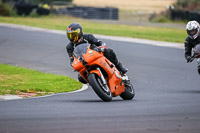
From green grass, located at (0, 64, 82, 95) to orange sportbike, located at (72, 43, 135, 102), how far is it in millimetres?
2594

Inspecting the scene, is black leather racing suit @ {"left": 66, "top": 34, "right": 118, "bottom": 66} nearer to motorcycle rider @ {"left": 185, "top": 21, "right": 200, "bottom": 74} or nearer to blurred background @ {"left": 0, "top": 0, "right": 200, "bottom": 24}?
motorcycle rider @ {"left": 185, "top": 21, "right": 200, "bottom": 74}

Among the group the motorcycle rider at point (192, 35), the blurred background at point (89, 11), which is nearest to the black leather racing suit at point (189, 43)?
the motorcycle rider at point (192, 35)

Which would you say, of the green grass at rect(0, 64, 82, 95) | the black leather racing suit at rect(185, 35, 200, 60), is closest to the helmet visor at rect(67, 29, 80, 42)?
the green grass at rect(0, 64, 82, 95)

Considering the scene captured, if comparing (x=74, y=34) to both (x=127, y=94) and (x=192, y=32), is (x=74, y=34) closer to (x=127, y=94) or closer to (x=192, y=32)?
(x=127, y=94)

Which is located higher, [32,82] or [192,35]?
[192,35]

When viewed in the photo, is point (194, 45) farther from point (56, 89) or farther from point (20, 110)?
point (20, 110)

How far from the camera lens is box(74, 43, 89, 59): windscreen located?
10.4 metres

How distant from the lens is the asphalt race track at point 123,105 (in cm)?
734

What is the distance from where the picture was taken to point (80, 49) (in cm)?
1048

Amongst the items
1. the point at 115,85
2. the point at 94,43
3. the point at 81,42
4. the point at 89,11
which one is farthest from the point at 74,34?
the point at 89,11

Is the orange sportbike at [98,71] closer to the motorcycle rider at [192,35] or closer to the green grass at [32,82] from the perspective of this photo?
the green grass at [32,82]

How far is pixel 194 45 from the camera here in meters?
13.5

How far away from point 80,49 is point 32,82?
4.24 m

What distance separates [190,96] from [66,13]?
36.1m
